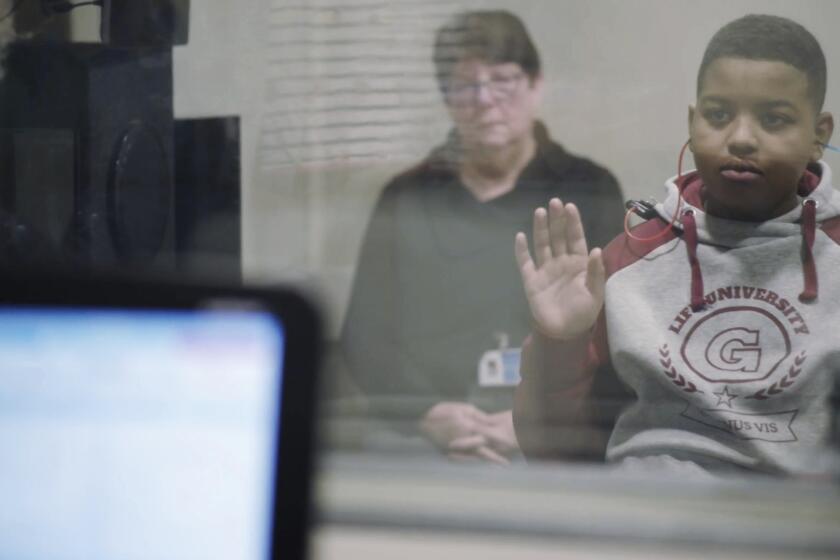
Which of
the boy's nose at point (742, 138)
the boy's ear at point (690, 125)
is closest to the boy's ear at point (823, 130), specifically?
the boy's nose at point (742, 138)

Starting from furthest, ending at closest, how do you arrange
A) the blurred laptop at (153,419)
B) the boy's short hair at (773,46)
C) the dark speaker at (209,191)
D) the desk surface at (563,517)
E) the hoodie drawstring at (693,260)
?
1. the dark speaker at (209,191)
2. the hoodie drawstring at (693,260)
3. the boy's short hair at (773,46)
4. the desk surface at (563,517)
5. the blurred laptop at (153,419)

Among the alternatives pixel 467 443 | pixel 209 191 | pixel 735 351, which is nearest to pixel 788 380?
pixel 735 351

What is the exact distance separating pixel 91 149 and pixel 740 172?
4.08 ft

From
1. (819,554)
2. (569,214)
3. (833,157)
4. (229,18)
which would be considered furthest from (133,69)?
(819,554)

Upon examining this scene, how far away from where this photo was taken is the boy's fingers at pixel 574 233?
86.7 inches

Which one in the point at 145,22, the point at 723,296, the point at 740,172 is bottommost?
the point at 723,296

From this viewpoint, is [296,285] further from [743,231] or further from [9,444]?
[743,231]

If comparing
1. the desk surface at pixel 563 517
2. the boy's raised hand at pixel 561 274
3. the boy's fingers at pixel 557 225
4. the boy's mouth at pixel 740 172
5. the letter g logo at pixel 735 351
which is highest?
the boy's mouth at pixel 740 172

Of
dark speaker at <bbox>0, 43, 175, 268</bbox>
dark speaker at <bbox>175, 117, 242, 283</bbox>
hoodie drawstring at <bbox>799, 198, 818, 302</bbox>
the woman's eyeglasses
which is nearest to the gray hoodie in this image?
hoodie drawstring at <bbox>799, 198, 818, 302</bbox>

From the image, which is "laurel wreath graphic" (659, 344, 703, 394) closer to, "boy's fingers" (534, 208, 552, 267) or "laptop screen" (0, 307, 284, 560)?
"boy's fingers" (534, 208, 552, 267)

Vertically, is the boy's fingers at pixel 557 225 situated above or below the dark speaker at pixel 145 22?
below

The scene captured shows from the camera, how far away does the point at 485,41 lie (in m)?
2.22

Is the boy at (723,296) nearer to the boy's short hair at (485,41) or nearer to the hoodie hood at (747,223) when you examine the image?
the hoodie hood at (747,223)

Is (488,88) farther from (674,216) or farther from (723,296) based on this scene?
(723,296)
